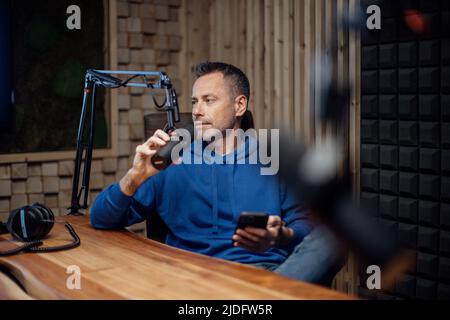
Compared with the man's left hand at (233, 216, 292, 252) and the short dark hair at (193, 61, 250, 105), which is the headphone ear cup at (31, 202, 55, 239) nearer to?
the man's left hand at (233, 216, 292, 252)

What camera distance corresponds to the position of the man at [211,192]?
1.87 metres

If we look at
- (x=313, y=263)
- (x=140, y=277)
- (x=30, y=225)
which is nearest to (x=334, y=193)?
(x=140, y=277)

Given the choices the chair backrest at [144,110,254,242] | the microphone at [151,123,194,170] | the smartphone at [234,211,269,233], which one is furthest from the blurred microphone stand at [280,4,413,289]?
the chair backrest at [144,110,254,242]

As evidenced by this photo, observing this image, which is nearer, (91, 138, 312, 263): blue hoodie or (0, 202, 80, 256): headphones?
(0, 202, 80, 256): headphones

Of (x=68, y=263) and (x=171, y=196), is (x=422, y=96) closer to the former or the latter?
(x=171, y=196)

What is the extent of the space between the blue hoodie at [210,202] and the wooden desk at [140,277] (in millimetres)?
372

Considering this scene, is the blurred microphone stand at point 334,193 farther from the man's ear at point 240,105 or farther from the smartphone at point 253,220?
the man's ear at point 240,105

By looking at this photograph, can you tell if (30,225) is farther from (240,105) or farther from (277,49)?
(277,49)

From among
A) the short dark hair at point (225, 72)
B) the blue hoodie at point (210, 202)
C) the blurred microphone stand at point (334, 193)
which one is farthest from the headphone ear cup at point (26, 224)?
the blurred microphone stand at point (334, 193)

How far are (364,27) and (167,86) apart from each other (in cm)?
149

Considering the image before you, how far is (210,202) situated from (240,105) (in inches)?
17.6

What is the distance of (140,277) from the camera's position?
4.29 feet

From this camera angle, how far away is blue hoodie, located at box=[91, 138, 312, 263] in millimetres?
2023

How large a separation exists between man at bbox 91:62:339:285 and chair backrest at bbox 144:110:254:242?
0.04 meters
